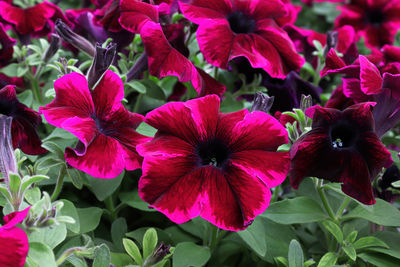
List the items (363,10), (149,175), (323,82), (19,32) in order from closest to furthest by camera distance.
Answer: (149,175) → (19,32) → (323,82) → (363,10)

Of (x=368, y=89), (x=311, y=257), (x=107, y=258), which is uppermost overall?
(x=368, y=89)

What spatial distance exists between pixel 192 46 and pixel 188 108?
493mm

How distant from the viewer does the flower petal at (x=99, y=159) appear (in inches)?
30.5

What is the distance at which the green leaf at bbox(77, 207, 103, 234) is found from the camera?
3.07 ft

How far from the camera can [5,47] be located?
115 centimetres

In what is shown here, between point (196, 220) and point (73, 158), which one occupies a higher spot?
point (73, 158)

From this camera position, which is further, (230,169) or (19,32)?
(19,32)

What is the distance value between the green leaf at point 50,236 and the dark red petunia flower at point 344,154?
0.41 metres

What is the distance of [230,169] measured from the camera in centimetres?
82

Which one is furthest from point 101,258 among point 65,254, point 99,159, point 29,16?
point 29,16

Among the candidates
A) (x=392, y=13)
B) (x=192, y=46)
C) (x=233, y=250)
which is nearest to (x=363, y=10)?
(x=392, y=13)

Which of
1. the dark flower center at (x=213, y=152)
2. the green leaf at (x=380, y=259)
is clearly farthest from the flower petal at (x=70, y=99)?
the green leaf at (x=380, y=259)

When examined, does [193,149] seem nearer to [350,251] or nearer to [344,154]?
[344,154]

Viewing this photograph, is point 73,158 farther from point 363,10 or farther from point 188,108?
point 363,10
